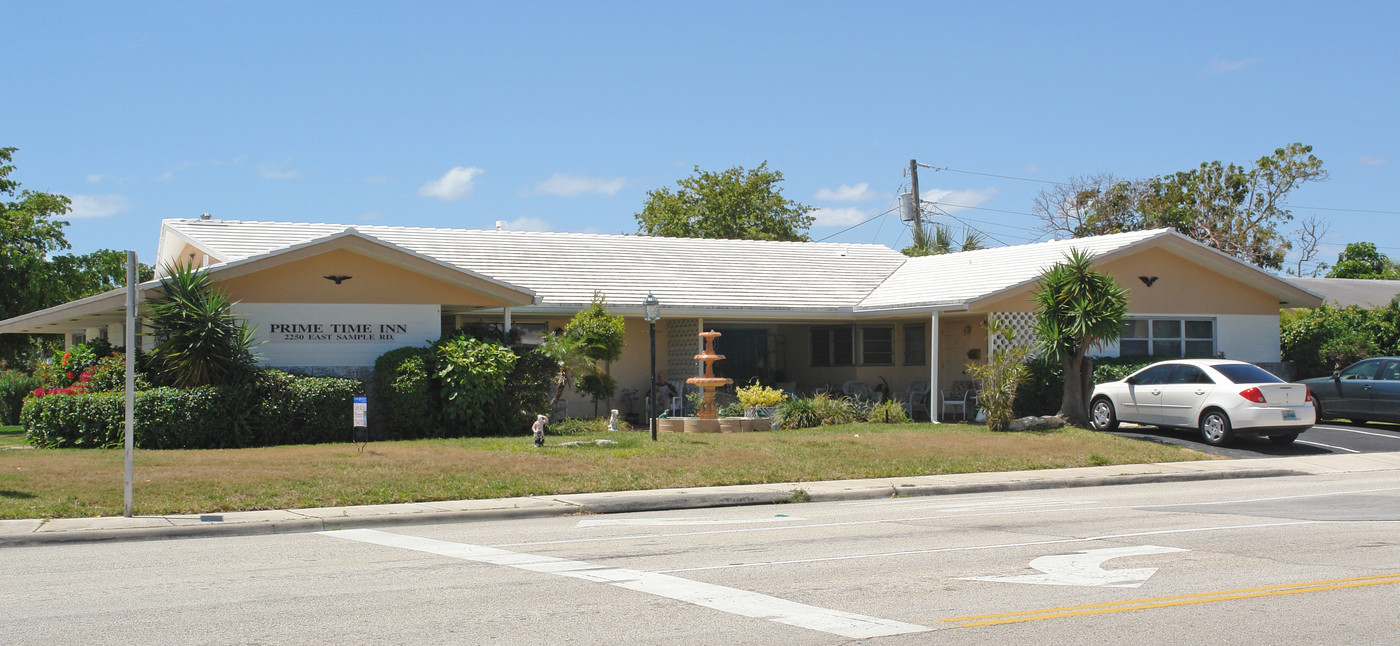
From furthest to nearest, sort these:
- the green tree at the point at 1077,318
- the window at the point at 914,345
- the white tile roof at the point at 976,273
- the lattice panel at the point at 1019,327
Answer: the window at the point at 914,345, the white tile roof at the point at 976,273, the lattice panel at the point at 1019,327, the green tree at the point at 1077,318

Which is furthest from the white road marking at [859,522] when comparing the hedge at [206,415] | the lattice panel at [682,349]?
the lattice panel at [682,349]

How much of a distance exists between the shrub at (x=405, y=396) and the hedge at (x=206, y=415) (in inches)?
32.5

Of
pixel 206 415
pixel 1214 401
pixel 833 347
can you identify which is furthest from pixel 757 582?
pixel 833 347

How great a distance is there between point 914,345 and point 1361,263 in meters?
33.1

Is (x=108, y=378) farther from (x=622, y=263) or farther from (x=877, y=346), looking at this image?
(x=877, y=346)

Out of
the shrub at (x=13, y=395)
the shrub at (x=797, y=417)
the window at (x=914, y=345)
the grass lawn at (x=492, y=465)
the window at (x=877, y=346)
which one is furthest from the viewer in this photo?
the window at (x=877, y=346)

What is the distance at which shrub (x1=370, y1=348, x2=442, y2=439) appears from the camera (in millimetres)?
19688

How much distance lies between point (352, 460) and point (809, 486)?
6.31 metres

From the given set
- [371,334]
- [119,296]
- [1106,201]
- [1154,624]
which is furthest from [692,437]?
[1106,201]

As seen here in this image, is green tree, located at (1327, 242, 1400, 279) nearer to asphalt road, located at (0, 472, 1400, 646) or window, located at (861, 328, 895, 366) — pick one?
window, located at (861, 328, 895, 366)

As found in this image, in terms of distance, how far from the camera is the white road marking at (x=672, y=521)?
39.7ft

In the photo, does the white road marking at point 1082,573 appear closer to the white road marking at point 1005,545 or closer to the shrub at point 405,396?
the white road marking at point 1005,545

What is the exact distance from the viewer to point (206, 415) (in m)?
17.9

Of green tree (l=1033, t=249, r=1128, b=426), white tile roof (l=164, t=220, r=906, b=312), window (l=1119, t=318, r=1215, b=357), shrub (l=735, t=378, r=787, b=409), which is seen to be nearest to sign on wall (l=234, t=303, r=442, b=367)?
white tile roof (l=164, t=220, r=906, b=312)
